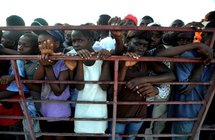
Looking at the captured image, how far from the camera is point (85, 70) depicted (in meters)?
2.28

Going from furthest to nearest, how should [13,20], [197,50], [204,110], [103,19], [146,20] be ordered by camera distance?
1. [103,19]
2. [146,20]
3. [13,20]
4. [204,110]
5. [197,50]

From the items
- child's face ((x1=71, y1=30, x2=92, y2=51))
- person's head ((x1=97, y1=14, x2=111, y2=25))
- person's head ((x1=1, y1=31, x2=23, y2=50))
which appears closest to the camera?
child's face ((x1=71, y1=30, x2=92, y2=51))

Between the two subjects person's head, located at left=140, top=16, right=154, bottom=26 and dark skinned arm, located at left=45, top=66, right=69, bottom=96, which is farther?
person's head, located at left=140, top=16, right=154, bottom=26

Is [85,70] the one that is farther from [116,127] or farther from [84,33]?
[116,127]

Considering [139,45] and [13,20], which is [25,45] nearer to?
[139,45]

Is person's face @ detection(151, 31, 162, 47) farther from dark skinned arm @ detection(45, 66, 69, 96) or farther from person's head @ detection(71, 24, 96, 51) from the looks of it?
dark skinned arm @ detection(45, 66, 69, 96)

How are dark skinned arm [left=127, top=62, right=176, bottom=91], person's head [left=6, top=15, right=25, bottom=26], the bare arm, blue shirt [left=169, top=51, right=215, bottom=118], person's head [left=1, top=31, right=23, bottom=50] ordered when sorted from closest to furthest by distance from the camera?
the bare arm < dark skinned arm [left=127, top=62, right=176, bottom=91] < blue shirt [left=169, top=51, right=215, bottom=118] < person's head [left=1, top=31, right=23, bottom=50] < person's head [left=6, top=15, right=25, bottom=26]

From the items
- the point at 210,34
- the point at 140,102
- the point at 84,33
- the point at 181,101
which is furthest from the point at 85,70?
the point at 210,34

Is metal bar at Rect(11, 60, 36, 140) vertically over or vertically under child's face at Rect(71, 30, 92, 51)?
under

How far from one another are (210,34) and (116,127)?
1302mm

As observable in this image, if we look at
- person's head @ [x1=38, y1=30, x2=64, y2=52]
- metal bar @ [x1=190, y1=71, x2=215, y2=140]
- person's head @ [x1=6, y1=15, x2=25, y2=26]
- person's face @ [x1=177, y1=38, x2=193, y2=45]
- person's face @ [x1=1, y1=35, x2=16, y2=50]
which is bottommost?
metal bar @ [x1=190, y1=71, x2=215, y2=140]

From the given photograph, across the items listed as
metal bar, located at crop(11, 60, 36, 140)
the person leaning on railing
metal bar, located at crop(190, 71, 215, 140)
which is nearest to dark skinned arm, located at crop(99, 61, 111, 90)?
the person leaning on railing

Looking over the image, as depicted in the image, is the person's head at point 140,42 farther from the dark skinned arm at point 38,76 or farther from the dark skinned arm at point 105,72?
the dark skinned arm at point 38,76

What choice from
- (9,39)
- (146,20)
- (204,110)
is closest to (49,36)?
(9,39)
